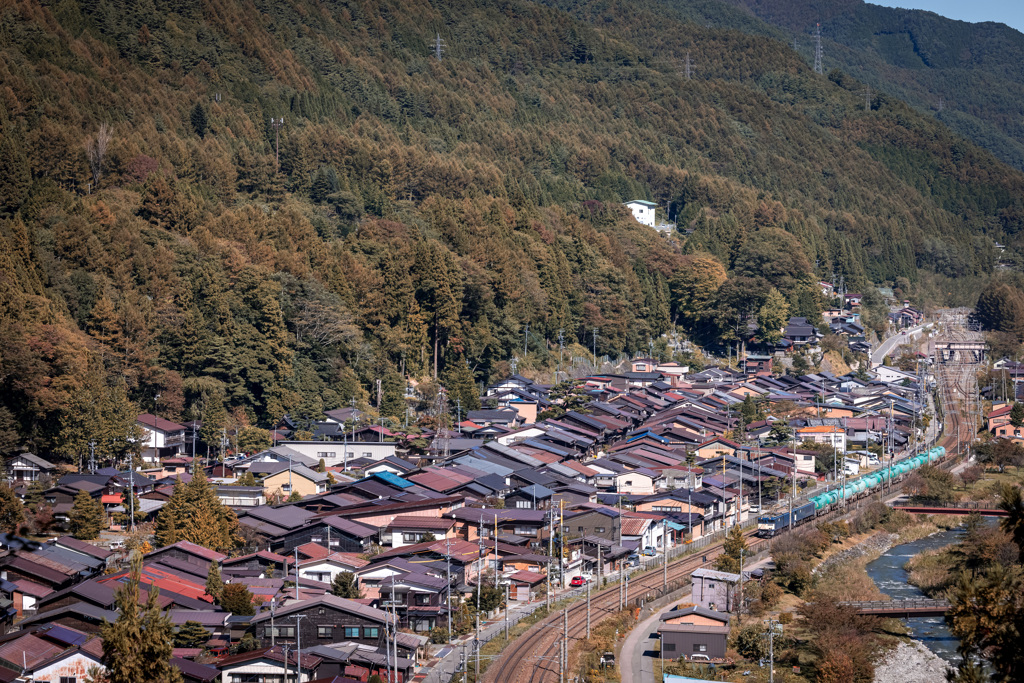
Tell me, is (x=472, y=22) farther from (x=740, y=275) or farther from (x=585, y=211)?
(x=740, y=275)

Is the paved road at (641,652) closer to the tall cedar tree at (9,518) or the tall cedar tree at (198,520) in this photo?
the tall cedar tree at (198,520)

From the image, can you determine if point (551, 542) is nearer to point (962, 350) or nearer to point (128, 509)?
point (128, 509)

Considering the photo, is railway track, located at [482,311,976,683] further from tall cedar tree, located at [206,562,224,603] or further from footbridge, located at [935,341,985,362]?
footbridge, located at [935,341,985,362]

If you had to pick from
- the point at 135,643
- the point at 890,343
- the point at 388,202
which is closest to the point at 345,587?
the point at 135,643

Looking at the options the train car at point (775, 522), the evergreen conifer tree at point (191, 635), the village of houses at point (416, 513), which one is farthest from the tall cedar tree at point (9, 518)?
the train car at point (775, 522)

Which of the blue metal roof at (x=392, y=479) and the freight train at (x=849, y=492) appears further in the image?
the freight train at (x=849, y=492)

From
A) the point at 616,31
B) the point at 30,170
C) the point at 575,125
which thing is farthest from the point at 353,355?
the point at 616,31
